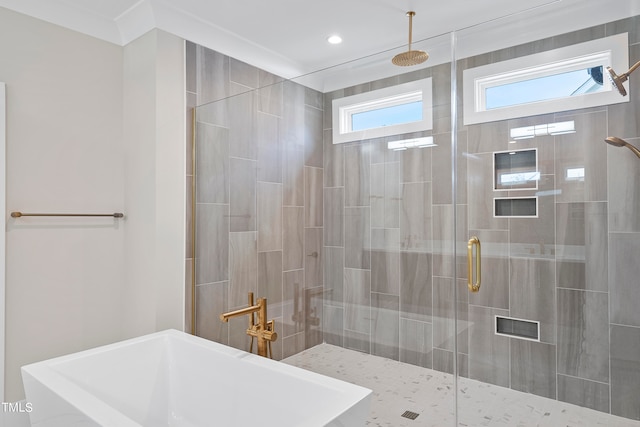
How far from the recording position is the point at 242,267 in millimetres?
2465

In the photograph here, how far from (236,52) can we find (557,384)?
2729 millimetres

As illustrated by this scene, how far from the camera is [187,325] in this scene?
261cm

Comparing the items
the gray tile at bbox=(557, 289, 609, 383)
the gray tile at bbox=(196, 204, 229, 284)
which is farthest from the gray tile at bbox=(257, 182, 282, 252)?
the gray tile at bbox=(557, 289, 609, 383)

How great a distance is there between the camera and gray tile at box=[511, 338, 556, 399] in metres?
1.57

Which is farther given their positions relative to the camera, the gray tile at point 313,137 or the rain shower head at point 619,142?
the gray tile at point 313,137

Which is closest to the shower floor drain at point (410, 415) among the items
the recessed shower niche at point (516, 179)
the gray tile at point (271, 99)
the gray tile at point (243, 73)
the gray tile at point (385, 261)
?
the gray tile at point (385, 261)

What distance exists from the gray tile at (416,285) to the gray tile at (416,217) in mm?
51

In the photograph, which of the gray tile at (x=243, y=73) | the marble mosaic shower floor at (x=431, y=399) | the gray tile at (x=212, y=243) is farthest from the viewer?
the gray tile at (x=243, y=73)

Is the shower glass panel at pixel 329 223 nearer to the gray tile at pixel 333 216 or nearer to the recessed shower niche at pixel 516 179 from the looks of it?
the gray tile at pixel 333 216

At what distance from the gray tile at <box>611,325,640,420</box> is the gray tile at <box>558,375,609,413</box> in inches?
1.2

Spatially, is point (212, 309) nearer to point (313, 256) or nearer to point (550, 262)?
point (313, 256)

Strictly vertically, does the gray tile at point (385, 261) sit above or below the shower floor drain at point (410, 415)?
above

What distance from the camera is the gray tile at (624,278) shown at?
1.45m

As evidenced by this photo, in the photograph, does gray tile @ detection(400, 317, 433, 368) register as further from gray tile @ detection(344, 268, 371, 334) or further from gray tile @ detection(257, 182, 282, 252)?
gray tile @ detection(257, 182, 282, 252)
